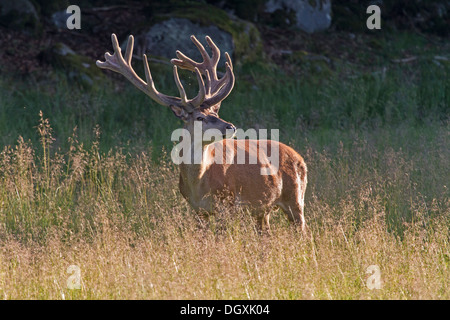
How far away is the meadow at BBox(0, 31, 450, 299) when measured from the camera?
5.01 meters

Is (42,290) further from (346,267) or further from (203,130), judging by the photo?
(346,267)

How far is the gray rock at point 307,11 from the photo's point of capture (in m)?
14.0

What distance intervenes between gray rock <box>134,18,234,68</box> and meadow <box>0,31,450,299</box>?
1.96ft

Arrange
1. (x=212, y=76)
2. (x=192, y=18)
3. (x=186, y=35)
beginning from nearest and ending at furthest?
(x=212, y=76) → (x=186, y=35) → (x=192, y=18)

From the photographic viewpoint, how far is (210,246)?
5.45 m

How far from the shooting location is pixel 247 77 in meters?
12.1

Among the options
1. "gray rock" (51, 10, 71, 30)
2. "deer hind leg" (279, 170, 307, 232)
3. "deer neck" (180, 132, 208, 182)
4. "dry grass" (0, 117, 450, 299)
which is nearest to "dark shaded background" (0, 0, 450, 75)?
"gray rock" (51, 10, 71, 30)

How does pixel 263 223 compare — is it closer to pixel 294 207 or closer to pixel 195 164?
pixel 294 207

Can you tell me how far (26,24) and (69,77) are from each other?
5.73 feet

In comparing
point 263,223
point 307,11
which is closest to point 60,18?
point 307,11

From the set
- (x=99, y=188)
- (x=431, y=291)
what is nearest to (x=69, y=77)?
(x=99, y=188)

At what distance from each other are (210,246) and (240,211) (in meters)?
0.82

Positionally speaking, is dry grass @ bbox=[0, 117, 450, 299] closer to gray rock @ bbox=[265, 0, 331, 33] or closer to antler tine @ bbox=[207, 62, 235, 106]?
antler tine @ bbox=[207, 62, 235, 106]

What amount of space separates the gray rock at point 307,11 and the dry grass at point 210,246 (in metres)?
6.80
